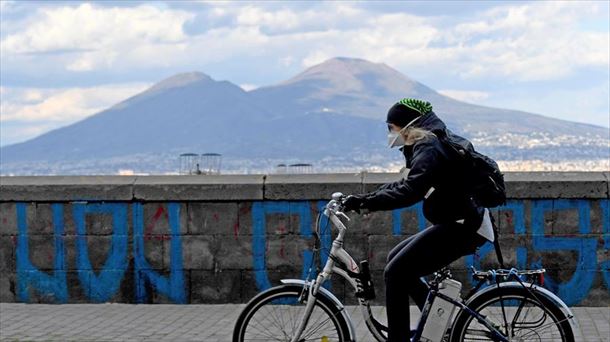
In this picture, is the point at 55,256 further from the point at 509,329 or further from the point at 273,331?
the point at 509,329

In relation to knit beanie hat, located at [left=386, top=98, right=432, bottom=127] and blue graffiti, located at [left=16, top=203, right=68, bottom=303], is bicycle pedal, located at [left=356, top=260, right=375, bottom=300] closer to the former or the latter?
knit beanie hat, located at [left=386, top=98, right=432, bottom=127]

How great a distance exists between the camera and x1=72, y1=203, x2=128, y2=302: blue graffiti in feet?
39.2

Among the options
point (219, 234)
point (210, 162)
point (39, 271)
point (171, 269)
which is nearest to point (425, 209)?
point (219, 234)

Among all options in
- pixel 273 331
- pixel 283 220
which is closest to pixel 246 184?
pixel 283 220

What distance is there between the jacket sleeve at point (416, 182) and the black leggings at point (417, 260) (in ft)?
1.03

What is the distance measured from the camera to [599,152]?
12200cm

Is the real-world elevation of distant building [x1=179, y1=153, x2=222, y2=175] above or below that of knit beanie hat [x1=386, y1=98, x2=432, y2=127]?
below

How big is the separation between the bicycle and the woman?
123mm

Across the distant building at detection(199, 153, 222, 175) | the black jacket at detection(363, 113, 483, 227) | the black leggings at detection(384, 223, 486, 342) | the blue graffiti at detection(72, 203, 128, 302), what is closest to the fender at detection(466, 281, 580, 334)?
the black leggings at detection(384, 223, 486, 342)

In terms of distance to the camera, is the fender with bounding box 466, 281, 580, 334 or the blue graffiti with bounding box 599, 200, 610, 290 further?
the blue graffiti with bounding box 599, 200, 610, 290

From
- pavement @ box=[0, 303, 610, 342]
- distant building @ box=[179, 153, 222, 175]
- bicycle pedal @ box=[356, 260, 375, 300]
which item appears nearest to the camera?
bicycle pedal @ box=[356, 260, 375, 300]

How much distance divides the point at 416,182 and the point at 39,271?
6.00m

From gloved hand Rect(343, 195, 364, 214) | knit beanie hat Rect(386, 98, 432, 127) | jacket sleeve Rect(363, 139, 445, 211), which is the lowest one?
gloved hand Rect(343, 195, 364, 214)

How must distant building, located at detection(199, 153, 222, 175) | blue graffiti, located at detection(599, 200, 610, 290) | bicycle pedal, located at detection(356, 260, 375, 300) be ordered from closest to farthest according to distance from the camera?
1. bicycle pedal, located at detection(356, 260, 375, 300)
2. blue graffiti, located at detection(599, 200, 610, 290)
3. distant building, located at detection(199, 153, 222, 175)
